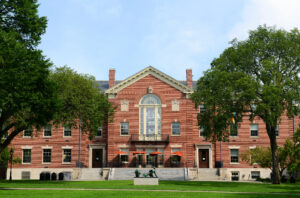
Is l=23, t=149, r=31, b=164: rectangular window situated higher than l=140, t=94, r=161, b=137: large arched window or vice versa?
l=140, t=94, r=161, b=137: large arched window

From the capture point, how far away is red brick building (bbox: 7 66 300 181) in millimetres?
46438

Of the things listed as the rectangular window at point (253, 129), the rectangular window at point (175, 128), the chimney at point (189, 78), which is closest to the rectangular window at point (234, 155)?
the rectangular window at point (253, 129)

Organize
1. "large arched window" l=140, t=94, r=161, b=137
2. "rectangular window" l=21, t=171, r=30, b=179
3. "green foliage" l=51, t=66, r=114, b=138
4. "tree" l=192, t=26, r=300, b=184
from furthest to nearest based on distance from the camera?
"large arched window" l=140, t=94, r=161, b=137 < "rectangular window" l=21, t=171, r=30, b=179 < "green foliage" l=51, t=66, r=114, b=138 < "tree" l=192, t=26, r=300, b=184

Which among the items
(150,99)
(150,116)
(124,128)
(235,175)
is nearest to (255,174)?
(235,175)

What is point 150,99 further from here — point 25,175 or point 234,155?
point 25,175

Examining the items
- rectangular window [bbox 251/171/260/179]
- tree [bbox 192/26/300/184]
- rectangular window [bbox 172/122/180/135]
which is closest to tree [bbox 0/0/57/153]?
tree [bbox 192/26/300/184]

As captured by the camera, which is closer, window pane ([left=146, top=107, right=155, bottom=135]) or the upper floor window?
window pane ([left=146, top=107, right=155, bottom=135])

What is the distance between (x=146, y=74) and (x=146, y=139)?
819 centimetres

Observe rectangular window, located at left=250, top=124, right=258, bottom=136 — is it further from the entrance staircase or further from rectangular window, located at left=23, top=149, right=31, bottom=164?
rectangular window, located at left=23, top=149, right=31, bottom=164

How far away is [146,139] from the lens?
153ft

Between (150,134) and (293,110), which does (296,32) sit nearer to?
(293,110)

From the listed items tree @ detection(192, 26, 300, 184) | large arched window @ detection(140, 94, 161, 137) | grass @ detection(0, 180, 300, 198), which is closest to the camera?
grass @ detection(0, 180, 300, 198)

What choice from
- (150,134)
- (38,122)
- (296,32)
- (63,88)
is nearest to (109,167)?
(150,134)

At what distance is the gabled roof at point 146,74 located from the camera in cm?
4691
